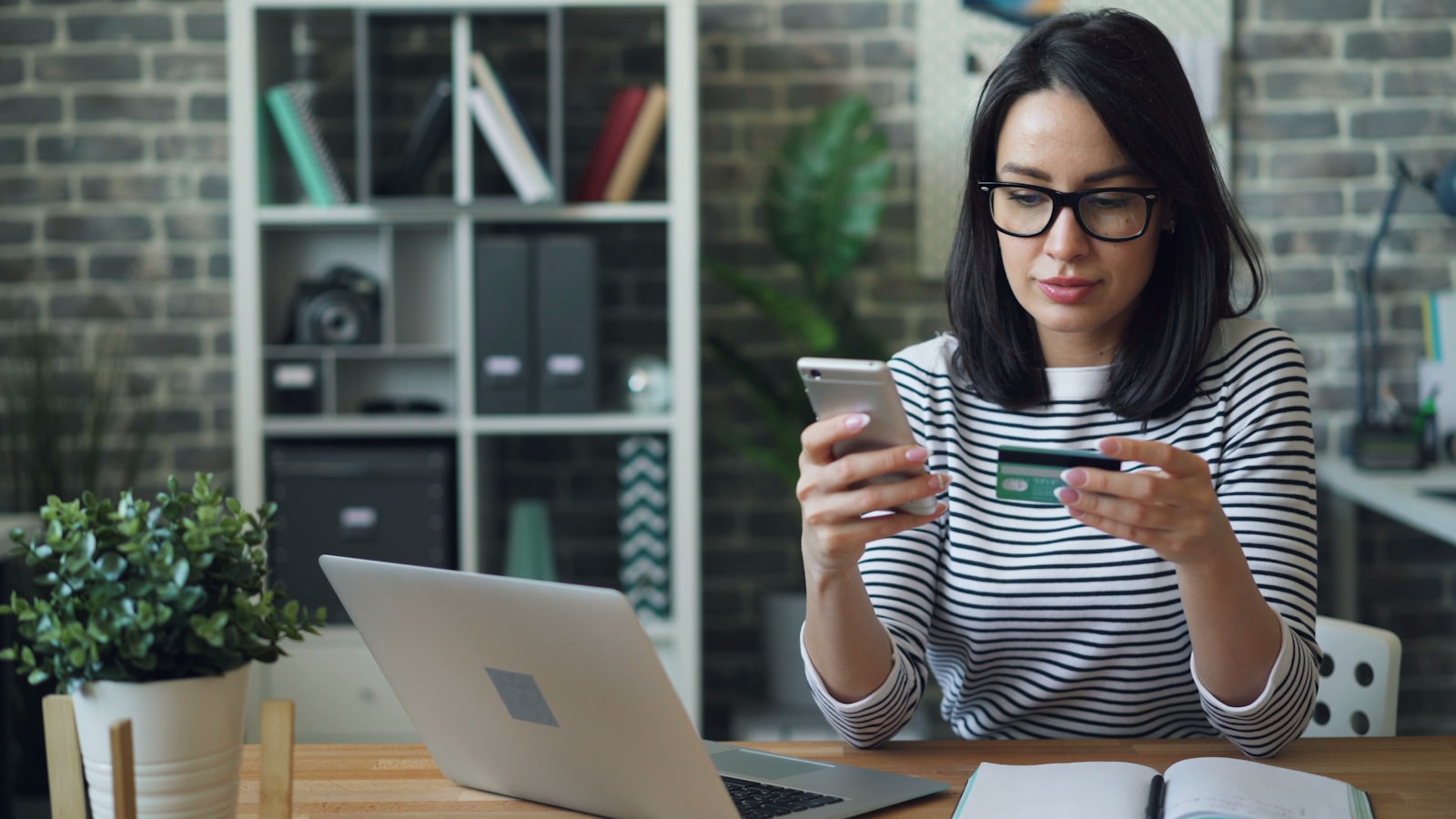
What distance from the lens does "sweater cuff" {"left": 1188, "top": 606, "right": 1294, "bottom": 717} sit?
1.17m

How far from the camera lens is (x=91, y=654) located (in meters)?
0.83

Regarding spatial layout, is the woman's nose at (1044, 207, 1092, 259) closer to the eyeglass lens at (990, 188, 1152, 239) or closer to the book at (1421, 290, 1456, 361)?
the eyeglass lens at (990, 188, 1152, 239)

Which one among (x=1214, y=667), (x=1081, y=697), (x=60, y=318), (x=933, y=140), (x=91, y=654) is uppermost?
(x=933, y=140)

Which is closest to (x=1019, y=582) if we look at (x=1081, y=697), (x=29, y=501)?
(x=1081, y=697)

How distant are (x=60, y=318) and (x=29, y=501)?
1.52ft

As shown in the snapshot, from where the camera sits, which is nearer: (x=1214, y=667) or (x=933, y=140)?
(x=1214, y=667)

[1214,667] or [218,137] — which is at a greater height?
[218,137]

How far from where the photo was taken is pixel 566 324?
271 cm

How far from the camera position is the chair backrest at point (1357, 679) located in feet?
4.75

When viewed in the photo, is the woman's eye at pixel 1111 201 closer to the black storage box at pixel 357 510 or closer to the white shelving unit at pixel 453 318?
the white shelving unit at pixel 453 318

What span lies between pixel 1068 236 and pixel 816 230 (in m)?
1.50

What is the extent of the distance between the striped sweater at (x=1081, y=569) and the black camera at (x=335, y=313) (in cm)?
164

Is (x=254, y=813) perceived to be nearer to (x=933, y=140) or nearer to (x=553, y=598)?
(x=553, y=598)

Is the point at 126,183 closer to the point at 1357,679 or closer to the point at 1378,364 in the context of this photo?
the point at 1357,679
